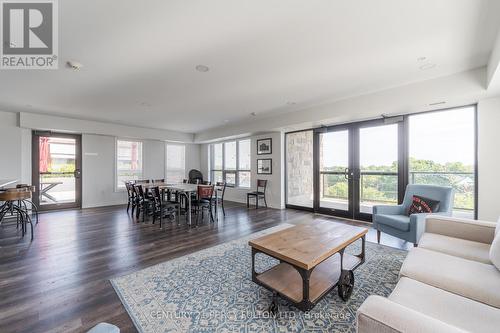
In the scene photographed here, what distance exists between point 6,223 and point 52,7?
518 cm

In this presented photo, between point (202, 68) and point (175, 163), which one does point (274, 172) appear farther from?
point (175, 163)

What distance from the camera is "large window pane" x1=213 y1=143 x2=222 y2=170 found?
334 inches

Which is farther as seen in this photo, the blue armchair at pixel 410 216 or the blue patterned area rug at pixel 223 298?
the blue armchair at pixel 410 216

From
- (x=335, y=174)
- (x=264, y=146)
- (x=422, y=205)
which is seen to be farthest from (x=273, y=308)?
(x=264, y=146)

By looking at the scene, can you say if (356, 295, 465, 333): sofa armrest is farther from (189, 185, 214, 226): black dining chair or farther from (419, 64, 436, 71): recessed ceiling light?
(189, 185, 214, 226): black dining chair

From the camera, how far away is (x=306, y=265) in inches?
64.9

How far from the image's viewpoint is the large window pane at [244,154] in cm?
735

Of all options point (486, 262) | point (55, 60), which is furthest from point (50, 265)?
point (486, 262)

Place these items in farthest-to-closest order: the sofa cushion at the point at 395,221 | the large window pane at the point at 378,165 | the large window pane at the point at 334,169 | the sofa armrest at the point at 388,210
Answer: the large window pane at the point at 334,169
the large window pane at the point at 378,165
the sofa armrest at the point at 388,210
the sofa cushion at the point at 395,221

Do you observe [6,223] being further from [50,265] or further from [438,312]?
[438,312]

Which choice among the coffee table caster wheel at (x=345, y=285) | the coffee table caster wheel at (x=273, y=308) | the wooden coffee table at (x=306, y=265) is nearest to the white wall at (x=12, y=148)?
the wooden coffee table at (x=306, y=265)

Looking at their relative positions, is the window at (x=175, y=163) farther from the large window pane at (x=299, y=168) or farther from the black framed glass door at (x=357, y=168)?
the black framed glass door at (x=357, y=168)

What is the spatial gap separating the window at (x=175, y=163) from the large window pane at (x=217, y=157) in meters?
1.28

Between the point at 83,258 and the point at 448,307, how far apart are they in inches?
147
